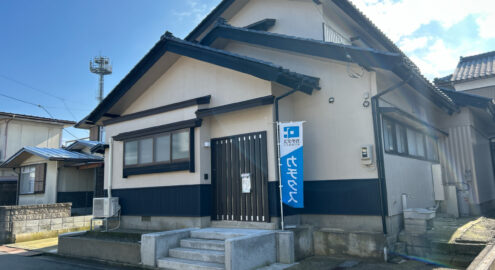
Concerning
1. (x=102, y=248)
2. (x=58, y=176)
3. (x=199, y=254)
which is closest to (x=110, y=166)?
(x=102, y=248)

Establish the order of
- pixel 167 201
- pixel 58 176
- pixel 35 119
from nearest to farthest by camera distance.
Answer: pixel 167 201 → pixel 58 176 → pixel 35 119

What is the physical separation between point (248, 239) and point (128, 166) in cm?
497

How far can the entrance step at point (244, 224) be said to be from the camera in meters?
6.71

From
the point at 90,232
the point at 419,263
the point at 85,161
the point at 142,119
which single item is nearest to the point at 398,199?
the point at 419,263

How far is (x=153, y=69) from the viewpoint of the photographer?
349 inches

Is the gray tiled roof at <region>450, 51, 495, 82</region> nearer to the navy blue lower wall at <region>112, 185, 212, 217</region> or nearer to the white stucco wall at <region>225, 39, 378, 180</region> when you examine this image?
the white stucco wall at <region>225, 39, 378, 180</region>

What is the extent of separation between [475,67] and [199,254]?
52.3ft

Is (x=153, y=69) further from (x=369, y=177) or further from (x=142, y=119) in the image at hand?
(x=369, y=177)

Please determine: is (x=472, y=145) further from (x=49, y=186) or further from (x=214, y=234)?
(x=49, y=186)

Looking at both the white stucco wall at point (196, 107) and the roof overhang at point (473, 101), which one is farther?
the roof overhang at point (473, 101)

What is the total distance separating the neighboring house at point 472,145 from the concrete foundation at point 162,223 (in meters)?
7.32

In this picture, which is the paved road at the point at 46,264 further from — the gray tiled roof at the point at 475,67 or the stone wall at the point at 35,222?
the gray tiled roof at the point at 475,67

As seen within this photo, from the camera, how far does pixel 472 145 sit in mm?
→ 10883

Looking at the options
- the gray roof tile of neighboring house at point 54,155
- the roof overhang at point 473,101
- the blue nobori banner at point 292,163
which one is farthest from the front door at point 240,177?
the gray roof tile of neighboring house at point 54,155
